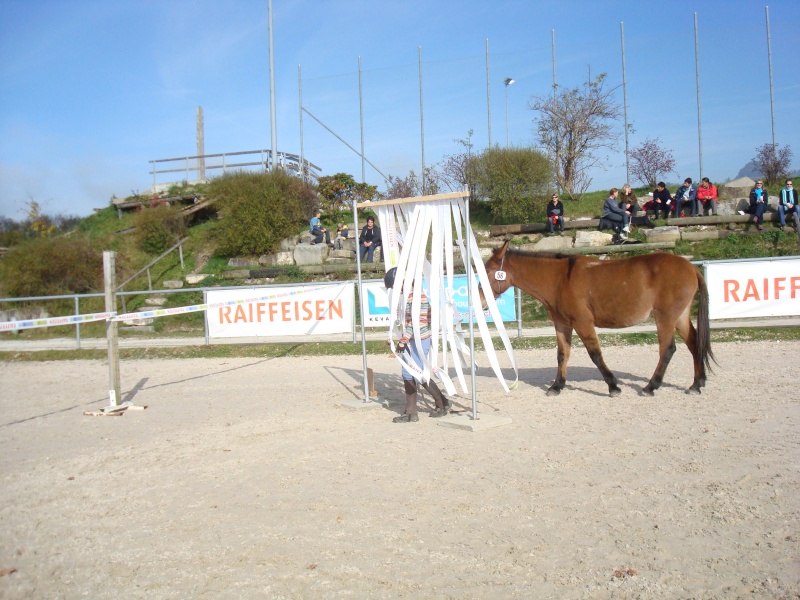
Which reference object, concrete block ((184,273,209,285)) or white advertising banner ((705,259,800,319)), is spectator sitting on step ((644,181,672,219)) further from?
concrete block ((184,273,209,285))

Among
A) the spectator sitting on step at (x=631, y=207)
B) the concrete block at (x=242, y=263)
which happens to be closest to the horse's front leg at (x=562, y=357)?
the spectator sitting on step at (x=631, y=207)

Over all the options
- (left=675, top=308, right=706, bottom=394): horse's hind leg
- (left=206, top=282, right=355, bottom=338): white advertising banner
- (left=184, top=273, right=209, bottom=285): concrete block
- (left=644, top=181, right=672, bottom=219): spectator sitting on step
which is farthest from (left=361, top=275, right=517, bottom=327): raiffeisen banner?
(left=184, top=273, right=209, bottom=285): concrete block

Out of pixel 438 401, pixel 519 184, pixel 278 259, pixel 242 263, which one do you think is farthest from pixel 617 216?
Answer: pixel 438 401

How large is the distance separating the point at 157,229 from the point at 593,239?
60.0 ft

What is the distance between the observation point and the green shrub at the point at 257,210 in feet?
83.5

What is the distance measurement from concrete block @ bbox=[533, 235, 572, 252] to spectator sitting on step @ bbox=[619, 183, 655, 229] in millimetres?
1995

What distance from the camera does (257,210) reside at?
83.8ft

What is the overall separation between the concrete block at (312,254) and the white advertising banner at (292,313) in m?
8.05

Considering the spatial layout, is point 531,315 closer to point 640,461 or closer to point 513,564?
point 640,461

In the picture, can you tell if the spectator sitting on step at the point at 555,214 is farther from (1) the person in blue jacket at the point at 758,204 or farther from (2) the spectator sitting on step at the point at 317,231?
(2) the spectator sitting on step at the point at 317,231

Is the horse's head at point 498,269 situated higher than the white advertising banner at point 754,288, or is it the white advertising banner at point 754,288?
the horse's head at point 498,269

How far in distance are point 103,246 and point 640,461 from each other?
26367 millimetres

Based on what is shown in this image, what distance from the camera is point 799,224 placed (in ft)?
62.3

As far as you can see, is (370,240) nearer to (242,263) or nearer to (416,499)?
(242,263)
